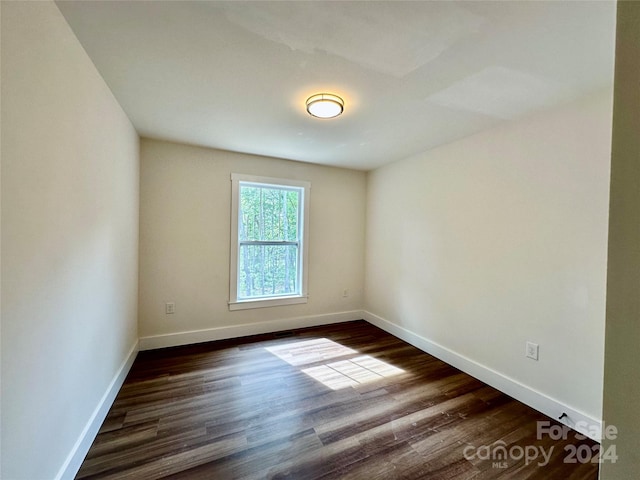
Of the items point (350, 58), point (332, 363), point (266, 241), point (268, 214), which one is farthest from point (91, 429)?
point (350, 58)

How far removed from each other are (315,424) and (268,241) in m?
2.21

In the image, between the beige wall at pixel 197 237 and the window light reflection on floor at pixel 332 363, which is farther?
the beige wall at pixel 197 237

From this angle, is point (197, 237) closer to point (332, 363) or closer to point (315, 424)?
point (332, 363)

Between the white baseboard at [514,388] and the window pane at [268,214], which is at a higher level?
the window pane at [268,214]

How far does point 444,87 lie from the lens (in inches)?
69.8

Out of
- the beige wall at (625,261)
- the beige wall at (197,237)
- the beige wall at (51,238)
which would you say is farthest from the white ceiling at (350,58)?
the beige wall at (625,261)

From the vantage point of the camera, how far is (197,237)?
3105 mm

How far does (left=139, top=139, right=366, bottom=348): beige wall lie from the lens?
2.89 metres

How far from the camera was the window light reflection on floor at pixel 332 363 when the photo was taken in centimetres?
242

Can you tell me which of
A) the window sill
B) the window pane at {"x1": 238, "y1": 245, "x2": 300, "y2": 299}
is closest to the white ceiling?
the window pane at {"x1": 238, "y1": 245, "x2": 300, "y2": 299}

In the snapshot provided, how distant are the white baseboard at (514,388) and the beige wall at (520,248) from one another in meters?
0.03

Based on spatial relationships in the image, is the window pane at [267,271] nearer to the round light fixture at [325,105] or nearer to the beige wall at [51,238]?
the beige wall at [51,238]

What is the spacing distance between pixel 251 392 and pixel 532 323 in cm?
230

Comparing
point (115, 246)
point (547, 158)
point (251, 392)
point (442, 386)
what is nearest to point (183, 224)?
point (115, 246)
